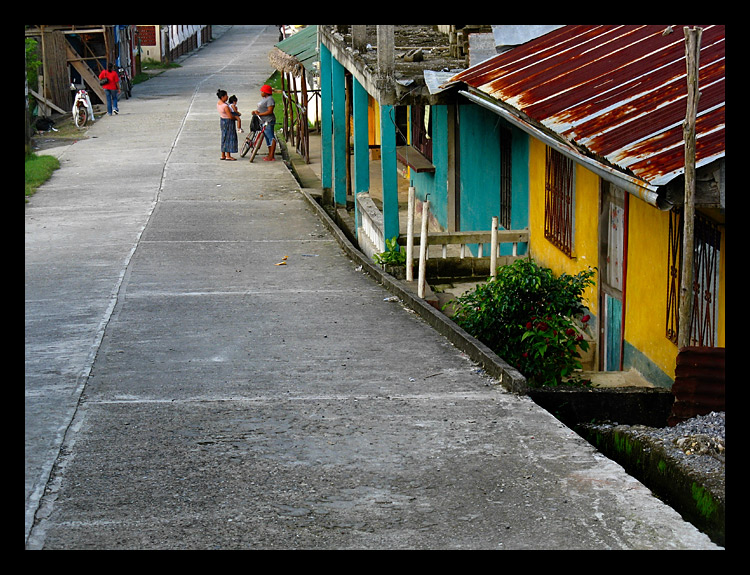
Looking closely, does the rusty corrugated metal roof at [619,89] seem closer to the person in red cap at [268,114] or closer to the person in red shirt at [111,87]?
the person in red cap at [268,114]

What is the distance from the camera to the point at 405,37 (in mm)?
14797

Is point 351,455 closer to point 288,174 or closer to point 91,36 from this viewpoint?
point 288,174

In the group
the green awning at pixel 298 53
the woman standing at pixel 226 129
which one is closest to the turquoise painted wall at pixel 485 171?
the green awning at pixel 298 53

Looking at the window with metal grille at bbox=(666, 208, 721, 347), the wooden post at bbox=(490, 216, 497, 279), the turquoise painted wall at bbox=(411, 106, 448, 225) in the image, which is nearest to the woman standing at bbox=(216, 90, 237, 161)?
the turquoise painted wall at bbox=(411, 106, 448, 225)

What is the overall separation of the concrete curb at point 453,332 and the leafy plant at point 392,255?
14cm

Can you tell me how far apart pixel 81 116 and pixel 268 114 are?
28.2 ft

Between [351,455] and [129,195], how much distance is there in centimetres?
1348

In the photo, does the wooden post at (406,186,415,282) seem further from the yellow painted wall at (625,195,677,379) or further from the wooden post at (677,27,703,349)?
the wooden post at (677,27,703,349)

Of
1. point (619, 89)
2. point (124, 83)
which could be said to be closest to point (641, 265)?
point (619, 89)

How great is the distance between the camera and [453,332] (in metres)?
8.66

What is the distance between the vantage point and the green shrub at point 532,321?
782cm

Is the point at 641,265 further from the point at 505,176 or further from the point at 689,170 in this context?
the point at 505,176
